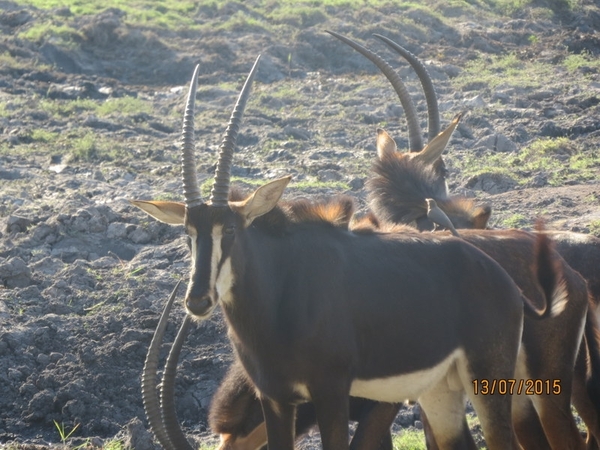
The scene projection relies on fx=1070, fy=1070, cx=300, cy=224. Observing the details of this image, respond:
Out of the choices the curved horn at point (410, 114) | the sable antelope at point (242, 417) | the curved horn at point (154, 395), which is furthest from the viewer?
the curved horn at point (410, 114)

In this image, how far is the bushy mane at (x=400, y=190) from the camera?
830cm

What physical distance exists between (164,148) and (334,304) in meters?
10.8

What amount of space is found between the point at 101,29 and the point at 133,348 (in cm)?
1492

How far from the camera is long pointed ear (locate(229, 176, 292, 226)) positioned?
5.57 meters

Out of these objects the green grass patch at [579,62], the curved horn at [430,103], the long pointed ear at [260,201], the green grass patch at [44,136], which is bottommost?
the green grass patch at [44,136]

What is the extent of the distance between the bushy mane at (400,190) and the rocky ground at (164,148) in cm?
159

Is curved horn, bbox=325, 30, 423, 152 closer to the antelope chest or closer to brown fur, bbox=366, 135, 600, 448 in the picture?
brown fur, bbox=366, 135, 600, 448

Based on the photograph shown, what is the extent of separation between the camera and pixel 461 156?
50.5ft

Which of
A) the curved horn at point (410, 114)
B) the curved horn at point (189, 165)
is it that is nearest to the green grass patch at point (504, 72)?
the curved horn at point (410, 114)

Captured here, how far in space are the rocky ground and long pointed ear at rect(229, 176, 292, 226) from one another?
235cm

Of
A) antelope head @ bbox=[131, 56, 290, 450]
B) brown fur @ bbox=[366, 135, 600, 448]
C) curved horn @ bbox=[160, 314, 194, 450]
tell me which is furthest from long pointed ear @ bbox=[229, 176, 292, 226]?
brown fur @ bbox=[366, 135, 600, 448]

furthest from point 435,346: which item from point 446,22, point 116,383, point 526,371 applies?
point 446,22

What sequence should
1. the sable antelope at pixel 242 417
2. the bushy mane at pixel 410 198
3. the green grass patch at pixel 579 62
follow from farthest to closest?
the green grass patch at pixel 579 62
the bushy mane at pixel 410 198
the sable antelope at pixel 242 417

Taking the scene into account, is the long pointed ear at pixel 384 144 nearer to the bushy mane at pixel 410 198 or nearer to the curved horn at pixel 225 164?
the bushy mane at pixel 410 198
